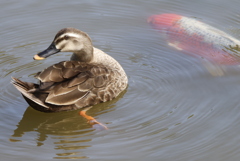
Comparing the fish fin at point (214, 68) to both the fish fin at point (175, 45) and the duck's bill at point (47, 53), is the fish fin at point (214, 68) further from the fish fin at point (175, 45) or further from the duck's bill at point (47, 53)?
the duck's bill at point (47, 53)

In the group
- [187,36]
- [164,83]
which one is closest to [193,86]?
[164,83]

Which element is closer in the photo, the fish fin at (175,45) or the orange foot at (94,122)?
the orange foot at (94,122)

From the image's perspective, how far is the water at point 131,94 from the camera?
6.75 metres

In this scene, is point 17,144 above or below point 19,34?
below

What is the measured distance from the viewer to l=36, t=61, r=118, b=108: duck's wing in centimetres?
754

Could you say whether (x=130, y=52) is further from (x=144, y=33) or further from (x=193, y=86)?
(x=193, y=86)

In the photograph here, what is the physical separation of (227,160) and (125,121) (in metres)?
1.70

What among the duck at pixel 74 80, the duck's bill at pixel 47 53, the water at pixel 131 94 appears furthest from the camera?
the duck's bill at pixel 47 53

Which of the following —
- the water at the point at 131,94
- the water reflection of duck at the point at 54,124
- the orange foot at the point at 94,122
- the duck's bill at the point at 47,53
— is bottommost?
the water reflection of duck at the point at 54,124

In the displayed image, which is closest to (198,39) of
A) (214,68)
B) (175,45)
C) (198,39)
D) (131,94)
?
(198,39)

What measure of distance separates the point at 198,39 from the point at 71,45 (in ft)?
10.4

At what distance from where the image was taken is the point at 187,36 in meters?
10.1

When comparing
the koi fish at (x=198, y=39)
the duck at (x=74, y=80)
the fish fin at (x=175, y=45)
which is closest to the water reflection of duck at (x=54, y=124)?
the duck at (x=74, y=80)

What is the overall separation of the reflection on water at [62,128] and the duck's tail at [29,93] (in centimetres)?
26
